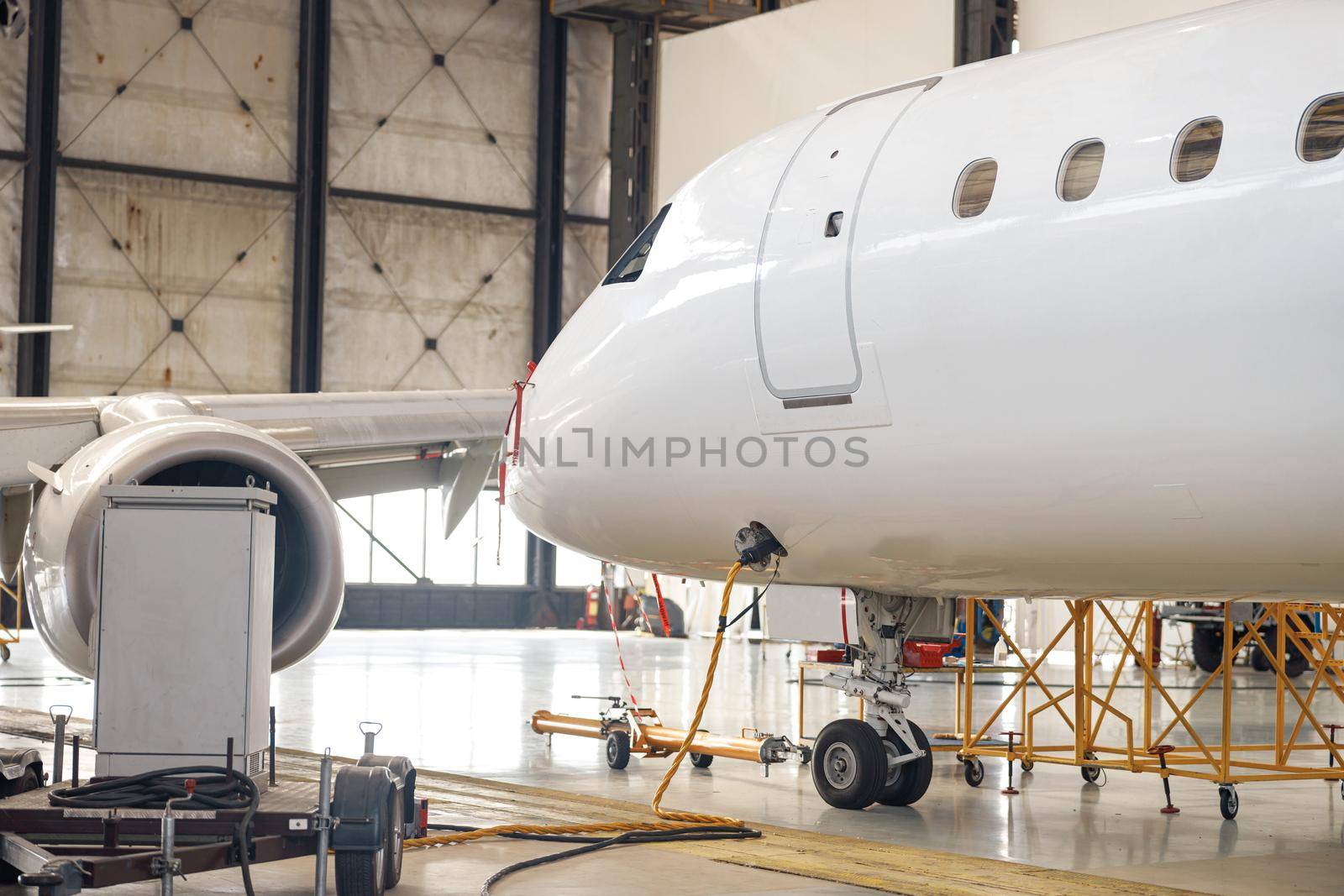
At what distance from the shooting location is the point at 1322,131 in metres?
5.89

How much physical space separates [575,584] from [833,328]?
31.0 m

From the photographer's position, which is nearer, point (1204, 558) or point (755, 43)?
point (1204, 558)

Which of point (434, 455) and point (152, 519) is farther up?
point (434, 455)

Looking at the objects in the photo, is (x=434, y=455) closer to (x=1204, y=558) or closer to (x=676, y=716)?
(x=676, y=716)

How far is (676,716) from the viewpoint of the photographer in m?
15.7

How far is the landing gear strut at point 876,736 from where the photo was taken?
9078 millimetres

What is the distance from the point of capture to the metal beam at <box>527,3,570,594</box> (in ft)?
115

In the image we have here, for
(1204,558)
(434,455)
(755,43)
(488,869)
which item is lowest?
(488,869)

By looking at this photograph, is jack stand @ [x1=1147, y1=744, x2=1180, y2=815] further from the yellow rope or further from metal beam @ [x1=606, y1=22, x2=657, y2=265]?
metal beam @ [x1=606, y1=22, x2=657, y2=265]

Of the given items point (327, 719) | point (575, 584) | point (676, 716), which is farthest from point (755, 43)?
point (327, 719)

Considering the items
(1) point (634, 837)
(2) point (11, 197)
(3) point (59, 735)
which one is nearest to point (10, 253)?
(2) point (11, 197)

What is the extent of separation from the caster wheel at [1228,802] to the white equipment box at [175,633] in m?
5.95

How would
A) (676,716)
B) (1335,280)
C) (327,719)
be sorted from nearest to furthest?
(1335,280)
(327,719)
(676,716)

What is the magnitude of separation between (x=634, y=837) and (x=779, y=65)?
23.1 metres
